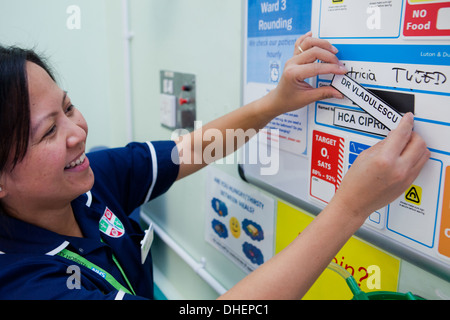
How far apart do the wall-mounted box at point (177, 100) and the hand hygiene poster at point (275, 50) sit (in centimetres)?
34

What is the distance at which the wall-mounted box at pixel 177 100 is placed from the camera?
1.31 metres

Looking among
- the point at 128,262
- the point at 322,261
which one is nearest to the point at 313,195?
the point at 322,261

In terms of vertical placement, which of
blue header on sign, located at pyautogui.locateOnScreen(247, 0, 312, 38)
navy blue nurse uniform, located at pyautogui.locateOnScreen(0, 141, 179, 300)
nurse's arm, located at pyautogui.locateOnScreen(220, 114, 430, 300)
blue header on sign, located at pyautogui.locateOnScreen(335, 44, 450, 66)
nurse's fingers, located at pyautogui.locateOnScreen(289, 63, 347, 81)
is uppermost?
blue header on sign, located at pyautogui.locateOnScreen(247, 0, 312, 38)

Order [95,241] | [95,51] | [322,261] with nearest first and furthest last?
1. [322,261]
2. [95,241]
3. [95,51]

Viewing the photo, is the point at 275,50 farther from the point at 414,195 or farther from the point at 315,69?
the point at 414,195

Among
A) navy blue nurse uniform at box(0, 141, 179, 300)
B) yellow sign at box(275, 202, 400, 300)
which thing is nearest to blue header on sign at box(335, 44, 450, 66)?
yellow sign at box(275, 202, 400, 300)

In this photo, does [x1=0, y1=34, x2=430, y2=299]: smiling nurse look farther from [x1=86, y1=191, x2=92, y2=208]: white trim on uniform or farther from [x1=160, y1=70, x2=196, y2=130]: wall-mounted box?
[x1=160, y1=70, x2=196, y2=130]: wall-mounted box

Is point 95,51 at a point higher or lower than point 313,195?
higher

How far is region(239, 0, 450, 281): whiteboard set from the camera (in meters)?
0.60

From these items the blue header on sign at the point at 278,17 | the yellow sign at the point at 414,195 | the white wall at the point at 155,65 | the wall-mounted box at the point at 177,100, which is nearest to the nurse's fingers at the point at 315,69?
the blue header on sign at the point at 278,17

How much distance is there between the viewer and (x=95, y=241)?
0.81 metres

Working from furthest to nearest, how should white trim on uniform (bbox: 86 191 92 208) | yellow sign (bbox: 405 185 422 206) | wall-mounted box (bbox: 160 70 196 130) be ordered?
1. wall-mounted box (bbox: 160 70 196 130)
2. white trim on uniform (bbox: 86 191 92 208)
3. yellow sign (bbox: 405 185 422 206)

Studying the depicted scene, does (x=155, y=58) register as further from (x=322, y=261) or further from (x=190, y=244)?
(x=322, y=261)
